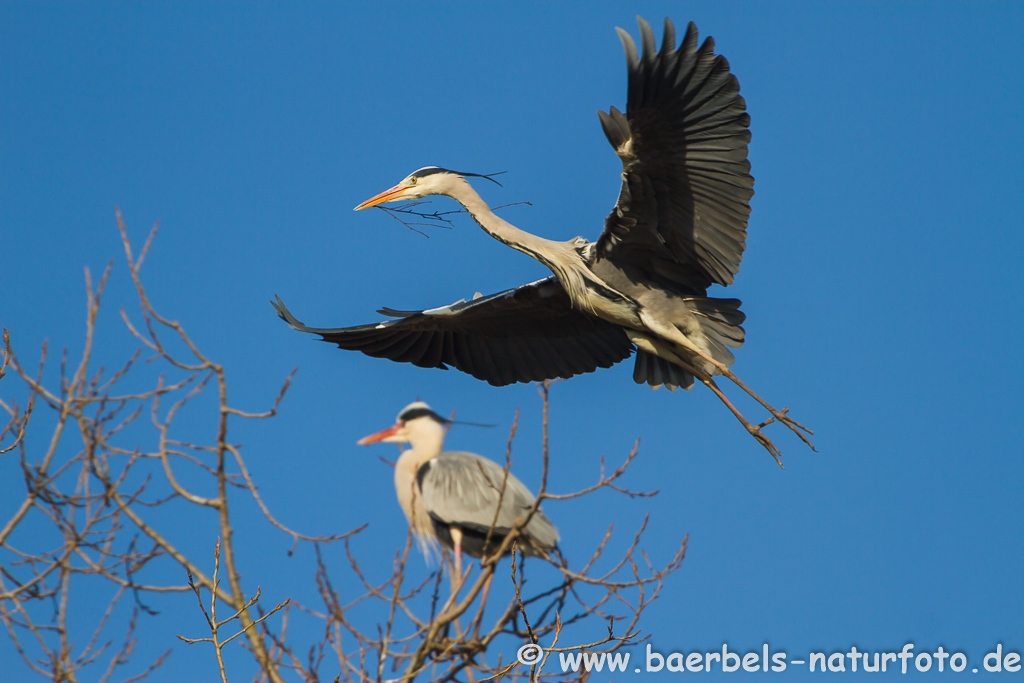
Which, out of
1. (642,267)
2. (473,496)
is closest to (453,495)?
(473,496)

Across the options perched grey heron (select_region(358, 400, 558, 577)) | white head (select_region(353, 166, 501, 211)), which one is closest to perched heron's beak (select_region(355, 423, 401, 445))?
perched grey heron (select_region(358, 400, 558, 577))

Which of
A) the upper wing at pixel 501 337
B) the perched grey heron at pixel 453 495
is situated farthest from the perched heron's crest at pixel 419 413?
the upper wing at pixel 501 337

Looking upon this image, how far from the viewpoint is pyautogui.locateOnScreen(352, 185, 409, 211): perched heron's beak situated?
239 inches

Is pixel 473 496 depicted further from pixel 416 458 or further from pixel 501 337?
A: pixel 501 337

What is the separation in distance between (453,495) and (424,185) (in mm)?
2146

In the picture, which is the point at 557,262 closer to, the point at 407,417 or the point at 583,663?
the point at 407,417

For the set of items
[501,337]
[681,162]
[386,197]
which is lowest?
[681,162]

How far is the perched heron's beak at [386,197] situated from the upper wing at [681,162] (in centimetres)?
162

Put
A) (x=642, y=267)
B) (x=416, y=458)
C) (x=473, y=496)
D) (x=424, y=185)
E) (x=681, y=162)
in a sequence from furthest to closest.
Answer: (x=424, y=185) → (x=642, y=267) → (x=416, y=458) → (x=473, y=496) → (x=681, y=162)

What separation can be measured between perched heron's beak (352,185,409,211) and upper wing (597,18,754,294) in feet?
5.32

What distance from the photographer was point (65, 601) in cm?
443

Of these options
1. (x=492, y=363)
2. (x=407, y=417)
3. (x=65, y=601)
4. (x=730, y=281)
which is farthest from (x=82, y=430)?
(x=730, y=281)

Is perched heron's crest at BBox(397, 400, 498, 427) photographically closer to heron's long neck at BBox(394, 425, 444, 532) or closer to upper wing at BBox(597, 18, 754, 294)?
heron's long neck at BBox(394, 425, 444, 532)

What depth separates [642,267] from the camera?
5242 mm
